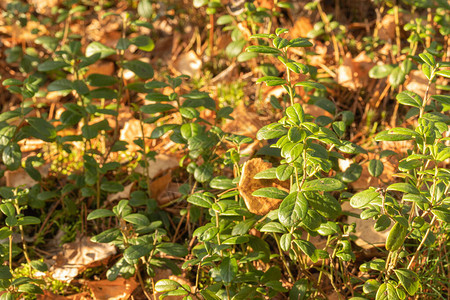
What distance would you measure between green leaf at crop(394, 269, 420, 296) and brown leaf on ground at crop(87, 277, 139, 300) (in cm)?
127

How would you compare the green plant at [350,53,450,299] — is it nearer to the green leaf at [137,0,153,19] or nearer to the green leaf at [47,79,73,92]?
the green leaf at [47,79,73,92]

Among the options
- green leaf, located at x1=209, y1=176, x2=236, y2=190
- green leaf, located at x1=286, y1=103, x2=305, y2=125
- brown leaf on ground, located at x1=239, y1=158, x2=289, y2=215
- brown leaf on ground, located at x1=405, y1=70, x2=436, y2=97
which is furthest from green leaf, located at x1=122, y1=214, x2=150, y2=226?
brown leaf on ground, located at x1=405, y1=70, x2=436, y2=97

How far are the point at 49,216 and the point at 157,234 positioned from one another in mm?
1021

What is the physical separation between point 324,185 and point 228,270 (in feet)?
1.68

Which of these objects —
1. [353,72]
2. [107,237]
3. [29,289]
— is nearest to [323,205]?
[107,237]

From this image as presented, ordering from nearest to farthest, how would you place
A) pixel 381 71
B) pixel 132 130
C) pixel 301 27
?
pixel 381 71
pixel 132 130
pixel 301 27

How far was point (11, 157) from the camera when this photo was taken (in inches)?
88.9

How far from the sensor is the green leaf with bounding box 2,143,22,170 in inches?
88.9

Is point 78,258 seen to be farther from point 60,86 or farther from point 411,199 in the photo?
point 411,199

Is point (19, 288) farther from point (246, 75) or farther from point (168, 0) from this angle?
point (168, 0)

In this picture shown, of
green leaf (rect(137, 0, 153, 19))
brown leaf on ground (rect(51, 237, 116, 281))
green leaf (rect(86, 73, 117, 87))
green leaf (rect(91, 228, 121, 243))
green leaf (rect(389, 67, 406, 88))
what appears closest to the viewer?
green leaf (rect(91, 228, 121, 243))

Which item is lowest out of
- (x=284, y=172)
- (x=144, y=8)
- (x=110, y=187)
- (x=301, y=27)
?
(x=110, y=187)

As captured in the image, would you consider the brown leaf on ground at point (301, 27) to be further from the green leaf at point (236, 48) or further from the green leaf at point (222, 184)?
the green leaf at point (222, 184)

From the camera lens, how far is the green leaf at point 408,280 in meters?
1.65
